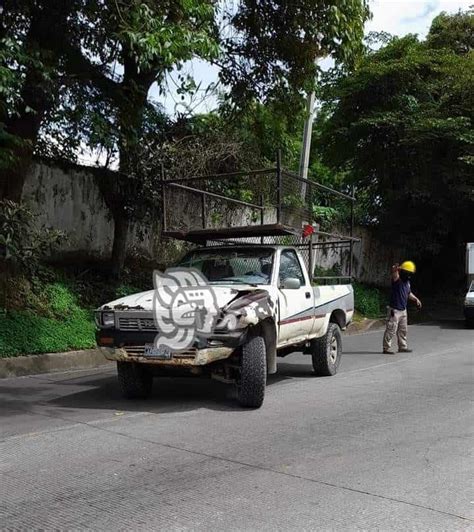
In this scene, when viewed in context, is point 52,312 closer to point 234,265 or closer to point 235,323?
point 234,265

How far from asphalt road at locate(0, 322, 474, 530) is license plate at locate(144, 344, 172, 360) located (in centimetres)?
62

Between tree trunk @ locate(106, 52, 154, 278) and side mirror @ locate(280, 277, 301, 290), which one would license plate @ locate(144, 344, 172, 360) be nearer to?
side mirror @ locate(280, 277, 301, 290)

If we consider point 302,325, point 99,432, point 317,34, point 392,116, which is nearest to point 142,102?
point 317,34

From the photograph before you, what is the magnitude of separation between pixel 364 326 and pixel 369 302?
1.94 metres

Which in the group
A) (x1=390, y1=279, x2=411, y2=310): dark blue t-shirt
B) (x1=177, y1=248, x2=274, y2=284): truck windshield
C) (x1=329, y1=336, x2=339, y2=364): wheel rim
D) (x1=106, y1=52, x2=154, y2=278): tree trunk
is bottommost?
(x1=329, y1=336, x2=339, y2=364): wheel rim

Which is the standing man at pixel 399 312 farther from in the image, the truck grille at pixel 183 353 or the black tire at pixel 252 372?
the truck grille at pixel 183 353

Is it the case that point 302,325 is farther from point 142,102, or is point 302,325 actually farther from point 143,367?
point 142,102

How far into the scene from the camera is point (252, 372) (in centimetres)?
665

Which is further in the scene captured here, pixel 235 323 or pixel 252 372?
pixel 252 372

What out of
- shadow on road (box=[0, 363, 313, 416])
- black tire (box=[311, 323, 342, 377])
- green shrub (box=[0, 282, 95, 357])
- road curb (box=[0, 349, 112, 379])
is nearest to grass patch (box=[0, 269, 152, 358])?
green shrub (box=[0, 282, 95, 357])

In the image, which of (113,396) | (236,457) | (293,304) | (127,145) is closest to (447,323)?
(127,145)

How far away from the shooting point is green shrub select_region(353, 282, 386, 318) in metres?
18.5

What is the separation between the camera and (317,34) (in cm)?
1140

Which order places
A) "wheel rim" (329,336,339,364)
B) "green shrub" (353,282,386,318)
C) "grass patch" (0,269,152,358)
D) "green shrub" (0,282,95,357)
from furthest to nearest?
"green shrub" (353,282,386,318) → "grass patch" (0,269,152,358) → "green shrub" (0,282,95,357) → "wheel rim" (329,336,339,364)
